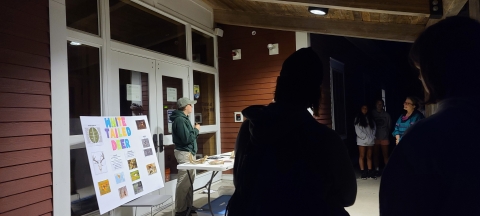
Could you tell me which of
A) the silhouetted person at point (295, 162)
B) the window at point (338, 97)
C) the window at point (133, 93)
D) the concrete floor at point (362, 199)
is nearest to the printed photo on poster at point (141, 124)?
the window at point (133, 93)

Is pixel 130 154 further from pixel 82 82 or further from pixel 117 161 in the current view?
pixel 82 82

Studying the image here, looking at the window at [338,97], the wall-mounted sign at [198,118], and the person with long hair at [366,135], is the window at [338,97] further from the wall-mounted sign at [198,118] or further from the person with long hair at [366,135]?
the wall-mounted sign at [198,118]

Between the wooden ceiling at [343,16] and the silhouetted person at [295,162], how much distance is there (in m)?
2.43

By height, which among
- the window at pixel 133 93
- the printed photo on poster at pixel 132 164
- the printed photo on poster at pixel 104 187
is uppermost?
the window at pixel 133 93

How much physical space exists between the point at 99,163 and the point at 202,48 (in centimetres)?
361

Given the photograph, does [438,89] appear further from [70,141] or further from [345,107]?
[345,107]

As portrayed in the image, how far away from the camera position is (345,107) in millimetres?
7547

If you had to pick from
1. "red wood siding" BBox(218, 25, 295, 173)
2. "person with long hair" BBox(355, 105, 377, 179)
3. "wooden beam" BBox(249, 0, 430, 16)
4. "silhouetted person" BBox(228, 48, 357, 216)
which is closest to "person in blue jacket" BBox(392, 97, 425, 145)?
"person with long hair" BBox(355, 105, 377, 179)

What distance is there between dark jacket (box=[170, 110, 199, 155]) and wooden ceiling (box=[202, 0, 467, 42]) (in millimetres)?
1928

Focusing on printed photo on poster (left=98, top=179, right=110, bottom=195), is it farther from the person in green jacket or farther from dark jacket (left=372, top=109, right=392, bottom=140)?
dark jacket (left=372, top=109, right=392, bottom=140)

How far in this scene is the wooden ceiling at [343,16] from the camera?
3.28 m

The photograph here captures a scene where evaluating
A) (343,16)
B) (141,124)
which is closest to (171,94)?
(141,124)

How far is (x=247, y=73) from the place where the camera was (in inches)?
240

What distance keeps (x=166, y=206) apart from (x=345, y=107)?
4.98 meters
